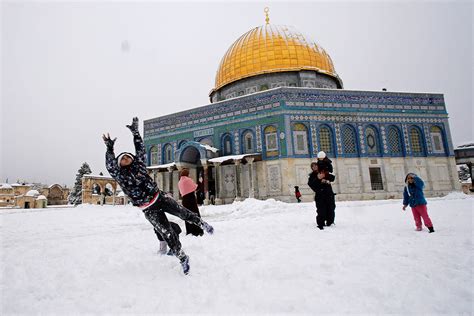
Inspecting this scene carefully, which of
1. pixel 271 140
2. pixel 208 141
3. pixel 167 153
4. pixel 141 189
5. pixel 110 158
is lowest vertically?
pixel 141 189

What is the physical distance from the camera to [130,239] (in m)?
5.43

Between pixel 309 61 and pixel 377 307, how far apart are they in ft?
78.1

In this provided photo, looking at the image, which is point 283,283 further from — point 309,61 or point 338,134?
point 309,61

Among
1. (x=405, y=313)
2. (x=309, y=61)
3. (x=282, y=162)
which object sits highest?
(x=309, y=61)

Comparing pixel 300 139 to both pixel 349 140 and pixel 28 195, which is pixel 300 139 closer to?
pixel 349 140

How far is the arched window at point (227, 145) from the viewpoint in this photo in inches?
864

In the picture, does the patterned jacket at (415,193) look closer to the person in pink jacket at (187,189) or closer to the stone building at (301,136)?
the person in pink jacket at (187,189)

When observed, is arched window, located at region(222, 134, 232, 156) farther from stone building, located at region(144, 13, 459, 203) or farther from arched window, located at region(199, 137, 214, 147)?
arched window, located at region(199, 137, 214, 147)

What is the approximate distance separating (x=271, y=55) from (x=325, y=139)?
8.85 meters

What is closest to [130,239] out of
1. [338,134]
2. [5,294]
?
[5,294]

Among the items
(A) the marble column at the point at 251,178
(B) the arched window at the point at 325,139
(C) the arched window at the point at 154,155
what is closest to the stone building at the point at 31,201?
(C) the arched window at the point at 154,155

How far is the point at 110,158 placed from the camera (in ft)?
11.3

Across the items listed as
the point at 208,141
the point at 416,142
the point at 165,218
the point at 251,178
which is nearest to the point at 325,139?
the point at 251,178

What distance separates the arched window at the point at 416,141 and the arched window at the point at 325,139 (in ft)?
22.3
